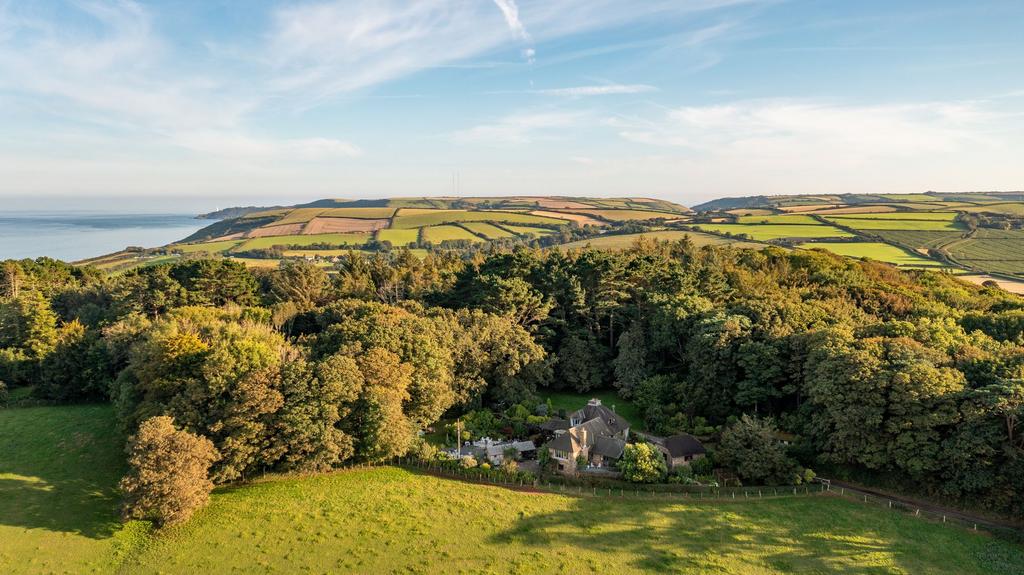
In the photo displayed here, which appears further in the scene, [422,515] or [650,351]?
[650,351]

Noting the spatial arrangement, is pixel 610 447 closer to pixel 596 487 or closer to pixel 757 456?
pixel 596 487

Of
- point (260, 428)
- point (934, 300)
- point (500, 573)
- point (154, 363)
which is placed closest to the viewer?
point (500, 573)

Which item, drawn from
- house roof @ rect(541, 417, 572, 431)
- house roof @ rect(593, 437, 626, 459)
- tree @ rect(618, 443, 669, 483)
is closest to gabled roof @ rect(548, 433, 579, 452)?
house roof @ rect(593, 437, 626, 459)

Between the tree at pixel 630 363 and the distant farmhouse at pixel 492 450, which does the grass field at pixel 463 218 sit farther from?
the distant farmhouse at pixel 492 450

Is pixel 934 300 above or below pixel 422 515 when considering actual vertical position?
above

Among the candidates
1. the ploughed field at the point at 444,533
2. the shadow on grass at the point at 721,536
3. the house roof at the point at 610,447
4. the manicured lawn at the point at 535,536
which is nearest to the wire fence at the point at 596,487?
the ploughed field at the point at 444,533

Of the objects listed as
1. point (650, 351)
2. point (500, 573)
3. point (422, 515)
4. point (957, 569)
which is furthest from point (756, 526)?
point (650, 351)

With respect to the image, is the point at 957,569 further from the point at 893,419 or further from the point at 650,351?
the point at 650,351

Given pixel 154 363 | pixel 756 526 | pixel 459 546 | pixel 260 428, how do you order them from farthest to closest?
1. pixel 154 363
2. pixel 260 428
3. pixel 756 526
4. pixel 459 546
